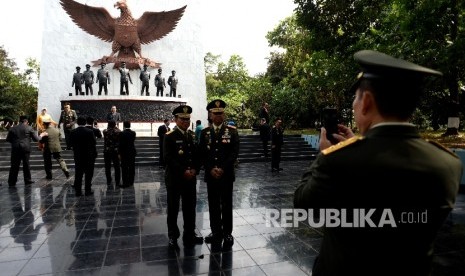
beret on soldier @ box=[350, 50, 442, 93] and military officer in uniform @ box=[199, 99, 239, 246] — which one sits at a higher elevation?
beret on soldier @ box=[350, 50, 442, 93]

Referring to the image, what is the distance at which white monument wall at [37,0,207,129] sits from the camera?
2138 centimetres

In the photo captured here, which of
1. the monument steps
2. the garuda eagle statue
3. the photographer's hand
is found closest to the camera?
the photographer's hand

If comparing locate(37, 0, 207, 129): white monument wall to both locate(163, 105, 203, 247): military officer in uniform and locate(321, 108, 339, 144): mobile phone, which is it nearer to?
locate(163, 105, 203, 247): military officer in uniform

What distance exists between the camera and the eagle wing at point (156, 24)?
21953 mm

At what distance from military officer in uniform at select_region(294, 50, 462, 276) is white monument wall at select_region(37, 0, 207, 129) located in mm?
21314

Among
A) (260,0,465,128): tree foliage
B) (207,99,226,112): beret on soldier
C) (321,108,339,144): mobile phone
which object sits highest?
(260,0,465,128): tree foliage

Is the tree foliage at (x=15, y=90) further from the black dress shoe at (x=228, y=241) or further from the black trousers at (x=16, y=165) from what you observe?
the black dress shoe at (x=228, y=241)

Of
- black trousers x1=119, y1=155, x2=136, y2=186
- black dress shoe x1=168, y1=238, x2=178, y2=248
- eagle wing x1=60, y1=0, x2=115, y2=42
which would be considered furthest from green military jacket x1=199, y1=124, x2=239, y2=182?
eagle wing x1=60, y1=0, x2=115, y2=42

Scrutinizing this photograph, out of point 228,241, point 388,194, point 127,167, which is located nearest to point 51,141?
point 127,167

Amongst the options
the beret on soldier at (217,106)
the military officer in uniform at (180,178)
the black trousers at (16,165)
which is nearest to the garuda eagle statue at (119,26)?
the black trousers at (16,165)

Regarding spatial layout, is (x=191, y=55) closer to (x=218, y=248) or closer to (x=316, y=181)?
(x=218, y=248)

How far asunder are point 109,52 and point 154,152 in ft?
36.4

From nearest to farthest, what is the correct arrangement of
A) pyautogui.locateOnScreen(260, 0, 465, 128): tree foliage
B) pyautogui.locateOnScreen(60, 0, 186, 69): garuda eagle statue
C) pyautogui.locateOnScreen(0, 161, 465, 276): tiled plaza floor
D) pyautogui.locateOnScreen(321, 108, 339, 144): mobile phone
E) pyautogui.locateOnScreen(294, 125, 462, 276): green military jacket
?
pyautogui.locateOnScreen(294, 125, 462, 276): green military jacket
pyautogui.locateOnScreen(321, 108, 339, 144): mobile phone
pyautogui.locateOnScreen(0, 161, 465, 276): tiled plaza floor
pyautogui.locateOnScreen(260, 0, 465, 128): tree foliage
pyautogui.locateOnScreen(60, 0, 186, 69): garuda eagle statue

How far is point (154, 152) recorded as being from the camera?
1427 centimetres
